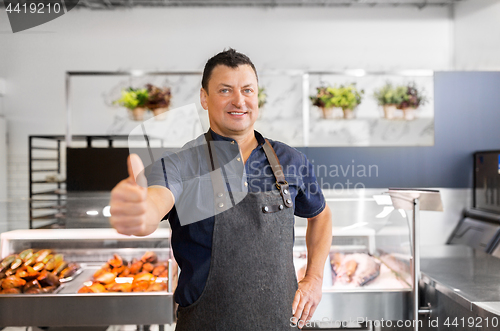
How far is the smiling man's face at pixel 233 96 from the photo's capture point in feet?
4.59

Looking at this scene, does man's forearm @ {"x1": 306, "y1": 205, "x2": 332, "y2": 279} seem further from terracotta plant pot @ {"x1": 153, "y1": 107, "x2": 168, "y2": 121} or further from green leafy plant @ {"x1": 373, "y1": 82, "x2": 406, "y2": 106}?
green leafy plant @ {"x1": 373, "y1": 82, "x2": 406, "y2": 106}

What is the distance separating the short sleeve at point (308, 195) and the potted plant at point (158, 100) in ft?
6.14

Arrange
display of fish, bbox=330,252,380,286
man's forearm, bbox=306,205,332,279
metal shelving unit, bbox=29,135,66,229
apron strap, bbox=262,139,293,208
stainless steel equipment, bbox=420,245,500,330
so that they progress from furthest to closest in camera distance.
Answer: metal shelving unit, bbox=29,135,66,229 < display of fish, bbox=330,252,380,286 < stainless steel equipment, bbox=420,245,500,330 < man's forearm, bbox=306,205,332,279 < apron strap, bbox=262,139,293,208

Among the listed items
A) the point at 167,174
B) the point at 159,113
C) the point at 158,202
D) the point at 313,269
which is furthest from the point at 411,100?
the point at 158,202

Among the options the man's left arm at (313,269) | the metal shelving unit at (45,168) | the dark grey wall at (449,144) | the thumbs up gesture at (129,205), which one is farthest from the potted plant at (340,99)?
the metal shelving unit at (45,168)

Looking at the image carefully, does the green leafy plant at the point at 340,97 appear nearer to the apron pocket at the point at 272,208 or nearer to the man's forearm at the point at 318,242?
the man's forearm at the point at 318,242

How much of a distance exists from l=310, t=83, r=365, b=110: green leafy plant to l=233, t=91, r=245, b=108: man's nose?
202 centimetres

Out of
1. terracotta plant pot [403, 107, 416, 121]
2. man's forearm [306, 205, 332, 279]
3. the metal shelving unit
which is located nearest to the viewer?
man's forearm [306, 205, 332, 279]

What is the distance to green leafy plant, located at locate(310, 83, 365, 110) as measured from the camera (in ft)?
10.6

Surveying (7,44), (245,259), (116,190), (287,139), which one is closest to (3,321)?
(245,259)

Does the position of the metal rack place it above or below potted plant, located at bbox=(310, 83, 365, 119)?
below

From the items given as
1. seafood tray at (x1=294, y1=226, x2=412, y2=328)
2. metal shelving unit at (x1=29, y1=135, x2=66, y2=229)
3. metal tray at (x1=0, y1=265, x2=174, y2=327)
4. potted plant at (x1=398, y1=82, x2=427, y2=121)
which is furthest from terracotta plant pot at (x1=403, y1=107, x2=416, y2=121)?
metal shelving unit at (x1=29, y1=135, x2=66, y2=229)

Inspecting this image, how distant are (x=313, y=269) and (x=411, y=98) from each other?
2369 millimetres

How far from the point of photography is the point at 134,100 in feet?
10.1
